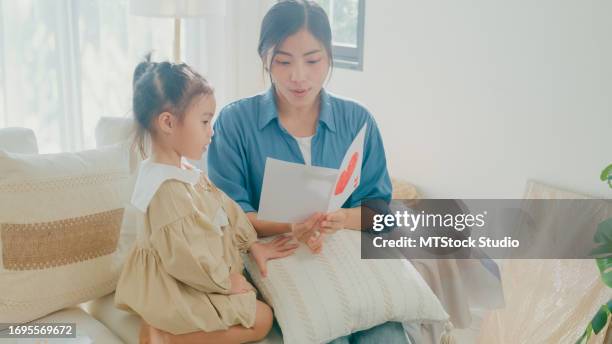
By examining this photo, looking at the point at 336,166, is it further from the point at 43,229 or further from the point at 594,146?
the point at 594,146

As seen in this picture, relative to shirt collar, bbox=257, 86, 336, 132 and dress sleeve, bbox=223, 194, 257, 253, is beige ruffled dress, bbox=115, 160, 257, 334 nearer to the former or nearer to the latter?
dress sleeve, bbox=223, 194, 257, 253

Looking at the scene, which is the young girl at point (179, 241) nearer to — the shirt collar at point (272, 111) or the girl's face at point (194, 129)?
the girl's face at point (194, 129)

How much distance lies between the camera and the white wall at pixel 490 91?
2.18m

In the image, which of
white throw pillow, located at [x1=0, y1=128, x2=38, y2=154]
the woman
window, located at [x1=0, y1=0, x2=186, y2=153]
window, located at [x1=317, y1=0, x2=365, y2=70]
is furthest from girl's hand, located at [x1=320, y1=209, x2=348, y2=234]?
window, located at [x1=317, y1=0, x2=365, y2=70]

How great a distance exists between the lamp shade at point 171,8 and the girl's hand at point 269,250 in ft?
4.33

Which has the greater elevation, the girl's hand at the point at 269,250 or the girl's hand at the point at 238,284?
the girl's hand at the point at 269,250

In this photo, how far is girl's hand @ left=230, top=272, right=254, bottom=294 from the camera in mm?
1477

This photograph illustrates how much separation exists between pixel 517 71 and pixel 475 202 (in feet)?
1.74

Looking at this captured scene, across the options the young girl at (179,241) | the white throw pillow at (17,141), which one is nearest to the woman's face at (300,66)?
the young girl at (179,241)

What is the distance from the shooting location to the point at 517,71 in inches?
92.6

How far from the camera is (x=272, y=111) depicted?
1715 millimetres

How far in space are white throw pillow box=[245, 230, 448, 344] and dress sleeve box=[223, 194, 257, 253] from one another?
0.16ft

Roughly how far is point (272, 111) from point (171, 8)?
3.52 ft

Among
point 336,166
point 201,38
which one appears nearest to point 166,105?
point 336,166
